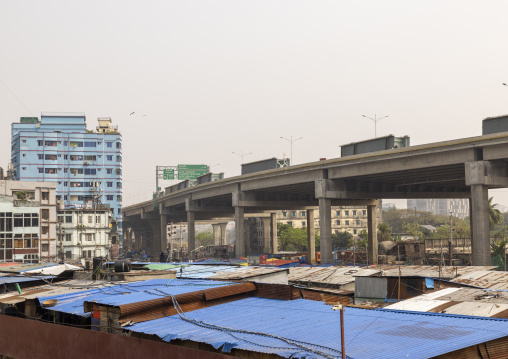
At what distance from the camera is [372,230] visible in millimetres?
97312

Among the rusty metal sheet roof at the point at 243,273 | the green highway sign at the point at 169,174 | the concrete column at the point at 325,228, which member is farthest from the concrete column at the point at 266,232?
the rusty metal sheet roof at the point at 243,273

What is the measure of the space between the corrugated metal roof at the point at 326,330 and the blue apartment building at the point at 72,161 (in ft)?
403

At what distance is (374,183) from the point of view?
268 ft

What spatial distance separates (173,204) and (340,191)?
2420 inches

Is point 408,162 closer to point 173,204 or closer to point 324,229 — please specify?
point 324,229

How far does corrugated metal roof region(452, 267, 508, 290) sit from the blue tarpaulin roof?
1417 cm

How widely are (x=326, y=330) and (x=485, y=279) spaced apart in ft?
60.0

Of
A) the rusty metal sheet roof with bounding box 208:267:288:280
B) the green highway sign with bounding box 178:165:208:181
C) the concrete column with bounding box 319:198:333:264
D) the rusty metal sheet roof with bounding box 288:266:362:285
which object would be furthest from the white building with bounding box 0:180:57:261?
the rusty metal sheet roof with bounding box 208:267:288:280

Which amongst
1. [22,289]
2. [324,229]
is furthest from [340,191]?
[22,289]

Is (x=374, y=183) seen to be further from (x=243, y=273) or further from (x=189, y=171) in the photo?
(x=189, y=171)

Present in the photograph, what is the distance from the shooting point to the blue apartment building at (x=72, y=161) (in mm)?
141250

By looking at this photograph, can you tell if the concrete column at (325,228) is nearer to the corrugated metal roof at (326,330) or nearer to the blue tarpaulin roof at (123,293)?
the blue tarpaulin roof at (123,293)

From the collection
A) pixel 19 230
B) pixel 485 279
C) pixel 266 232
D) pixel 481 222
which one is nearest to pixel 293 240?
pixel 266 232

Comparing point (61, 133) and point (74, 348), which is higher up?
point (61, 133)
